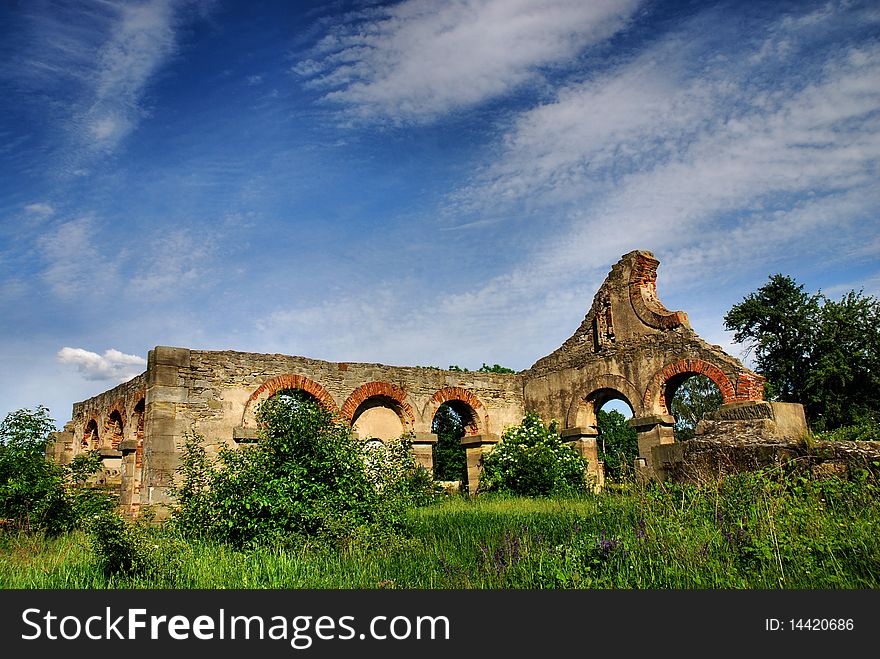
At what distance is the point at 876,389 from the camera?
23234mm

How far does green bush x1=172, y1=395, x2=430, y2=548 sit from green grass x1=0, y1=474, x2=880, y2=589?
0.44 m

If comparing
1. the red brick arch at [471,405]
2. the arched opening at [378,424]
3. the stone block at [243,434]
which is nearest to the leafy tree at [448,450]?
the arched opening at [378,424]

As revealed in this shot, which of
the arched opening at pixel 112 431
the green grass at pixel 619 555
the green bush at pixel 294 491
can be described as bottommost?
the green grass at pixel 619 555

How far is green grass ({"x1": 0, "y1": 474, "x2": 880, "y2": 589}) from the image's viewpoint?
15.1 ft

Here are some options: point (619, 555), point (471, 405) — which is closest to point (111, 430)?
point (471, 405)

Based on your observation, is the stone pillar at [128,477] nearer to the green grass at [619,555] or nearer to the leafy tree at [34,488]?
the leafy tree at [34,488]

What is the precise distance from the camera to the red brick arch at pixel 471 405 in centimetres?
1617

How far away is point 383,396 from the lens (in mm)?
15359

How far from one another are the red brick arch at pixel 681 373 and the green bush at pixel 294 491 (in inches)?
277

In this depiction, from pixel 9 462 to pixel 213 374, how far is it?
12.8 feet

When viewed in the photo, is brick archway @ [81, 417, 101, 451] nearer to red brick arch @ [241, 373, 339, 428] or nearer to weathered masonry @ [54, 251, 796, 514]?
weathered masonry @ [54, 251, 796, 514]

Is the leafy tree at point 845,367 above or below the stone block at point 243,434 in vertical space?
above

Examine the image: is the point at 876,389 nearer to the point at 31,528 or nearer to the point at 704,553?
the point at 704,553

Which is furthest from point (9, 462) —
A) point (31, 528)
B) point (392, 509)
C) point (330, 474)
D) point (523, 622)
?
point (523, 622)
